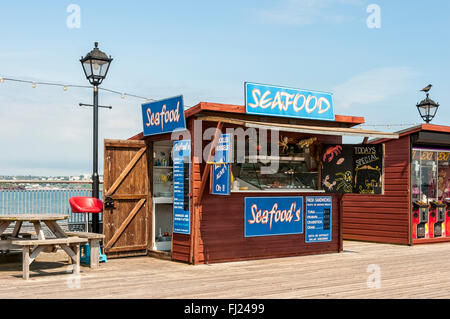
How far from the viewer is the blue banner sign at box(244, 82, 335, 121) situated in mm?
10117

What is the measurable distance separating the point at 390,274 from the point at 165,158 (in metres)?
4.88

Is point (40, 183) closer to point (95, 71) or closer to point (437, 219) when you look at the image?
point (95, 71)

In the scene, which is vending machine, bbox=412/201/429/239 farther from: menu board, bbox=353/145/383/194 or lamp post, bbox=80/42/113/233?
lamp post, bbox=80/42/113/233

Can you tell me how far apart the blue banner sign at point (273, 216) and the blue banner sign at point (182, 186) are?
3.78ft

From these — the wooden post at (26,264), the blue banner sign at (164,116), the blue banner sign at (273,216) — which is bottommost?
the wooden post at (26,264)

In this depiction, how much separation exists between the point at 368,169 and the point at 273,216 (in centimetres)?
210

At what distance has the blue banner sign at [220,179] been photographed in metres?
9.05

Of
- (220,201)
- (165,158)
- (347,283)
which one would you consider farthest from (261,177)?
(347,283)

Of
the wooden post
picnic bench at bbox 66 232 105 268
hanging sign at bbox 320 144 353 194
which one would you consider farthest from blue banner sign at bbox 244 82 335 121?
the wooden post

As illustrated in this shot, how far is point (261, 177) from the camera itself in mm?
10719

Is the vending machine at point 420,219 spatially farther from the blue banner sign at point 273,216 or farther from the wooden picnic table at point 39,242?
the wooden picnic table at point 39,242

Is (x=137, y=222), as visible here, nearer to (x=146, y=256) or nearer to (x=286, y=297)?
(x=146, y=256)

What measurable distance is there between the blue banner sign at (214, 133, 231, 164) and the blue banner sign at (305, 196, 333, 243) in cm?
264

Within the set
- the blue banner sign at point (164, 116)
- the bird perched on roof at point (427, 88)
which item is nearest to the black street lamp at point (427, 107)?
the bird perched on roof at point (427, 88)
